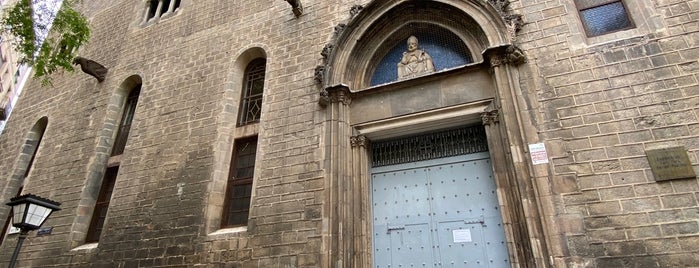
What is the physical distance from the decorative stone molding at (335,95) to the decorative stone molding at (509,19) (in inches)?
104

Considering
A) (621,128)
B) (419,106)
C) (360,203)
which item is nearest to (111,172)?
(360,203)

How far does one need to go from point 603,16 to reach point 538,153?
2.50 m

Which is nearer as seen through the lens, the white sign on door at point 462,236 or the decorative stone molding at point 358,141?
the white sign on door at point 462,236

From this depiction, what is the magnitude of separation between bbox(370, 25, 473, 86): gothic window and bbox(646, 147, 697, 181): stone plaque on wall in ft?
9.35

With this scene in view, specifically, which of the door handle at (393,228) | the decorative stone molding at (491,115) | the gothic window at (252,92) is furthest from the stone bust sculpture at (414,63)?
the gothic window at (252,92)

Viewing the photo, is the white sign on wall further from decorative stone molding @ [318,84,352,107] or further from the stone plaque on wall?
decorative stone molding @ [318,84,352,107]

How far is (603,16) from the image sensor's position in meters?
5.69

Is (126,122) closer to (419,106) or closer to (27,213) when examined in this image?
(27,213)

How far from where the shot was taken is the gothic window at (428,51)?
659 cm

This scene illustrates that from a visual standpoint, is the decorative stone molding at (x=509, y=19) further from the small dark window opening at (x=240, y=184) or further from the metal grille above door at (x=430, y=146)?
the small dark window opening at (x=240, y=184)

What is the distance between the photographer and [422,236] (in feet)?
18.6

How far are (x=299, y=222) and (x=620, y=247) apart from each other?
13.4 ft

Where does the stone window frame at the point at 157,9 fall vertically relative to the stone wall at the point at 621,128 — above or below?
above

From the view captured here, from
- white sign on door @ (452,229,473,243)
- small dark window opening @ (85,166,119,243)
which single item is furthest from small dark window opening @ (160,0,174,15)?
white sign on door @ (452,229,473,243)
